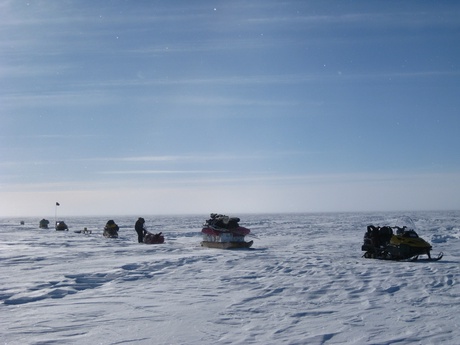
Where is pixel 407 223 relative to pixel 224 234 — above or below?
below

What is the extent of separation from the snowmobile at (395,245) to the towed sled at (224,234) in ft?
19.6

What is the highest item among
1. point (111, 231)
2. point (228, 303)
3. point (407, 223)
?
point (111, 231)

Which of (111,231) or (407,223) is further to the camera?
(407,223)

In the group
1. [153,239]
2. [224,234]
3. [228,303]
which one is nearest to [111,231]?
[153,239]

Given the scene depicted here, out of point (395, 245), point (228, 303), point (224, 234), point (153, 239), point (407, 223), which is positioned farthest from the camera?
point (407, 223)

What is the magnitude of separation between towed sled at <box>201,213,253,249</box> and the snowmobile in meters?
5.99

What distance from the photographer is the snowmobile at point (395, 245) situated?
1535cm

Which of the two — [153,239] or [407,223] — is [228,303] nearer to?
[153,239]

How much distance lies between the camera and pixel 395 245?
615 inches

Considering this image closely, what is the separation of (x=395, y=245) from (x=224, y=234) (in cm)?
782

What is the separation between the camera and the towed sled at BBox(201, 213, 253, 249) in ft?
68.3

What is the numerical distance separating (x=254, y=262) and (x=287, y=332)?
Result: 8.33m

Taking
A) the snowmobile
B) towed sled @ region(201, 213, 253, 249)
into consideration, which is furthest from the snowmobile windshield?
towed sled @ region(201, 213, 253, 249)

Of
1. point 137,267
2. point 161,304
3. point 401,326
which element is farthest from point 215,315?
point 137,267
